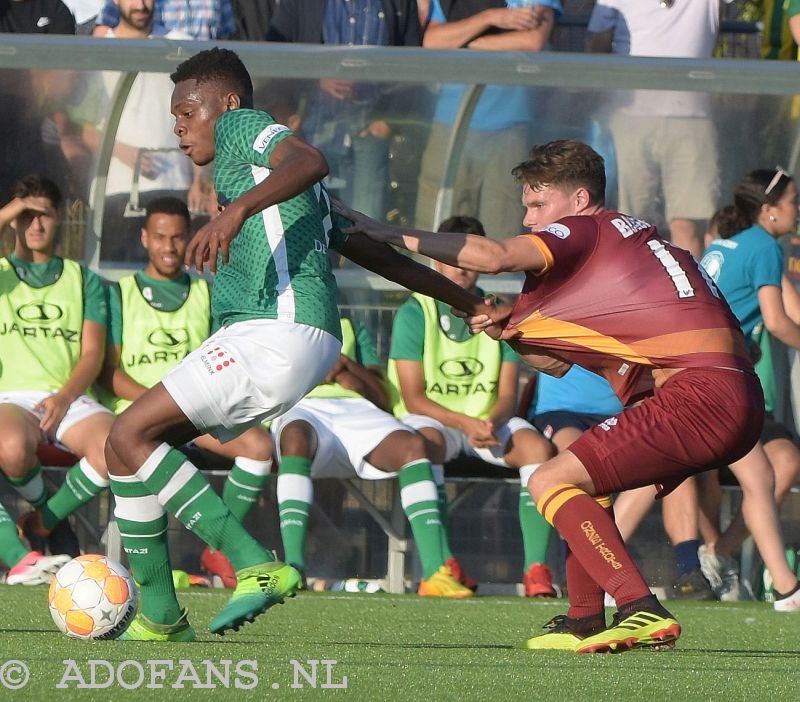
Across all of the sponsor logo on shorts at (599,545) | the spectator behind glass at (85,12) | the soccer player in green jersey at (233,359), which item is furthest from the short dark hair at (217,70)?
the spectator behind glass at (85,12)

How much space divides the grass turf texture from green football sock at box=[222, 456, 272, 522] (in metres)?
0.98

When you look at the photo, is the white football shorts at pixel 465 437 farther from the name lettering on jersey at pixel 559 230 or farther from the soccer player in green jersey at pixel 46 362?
the name lettering on jersey at pixel 559 230

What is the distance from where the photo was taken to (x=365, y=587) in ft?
30.5

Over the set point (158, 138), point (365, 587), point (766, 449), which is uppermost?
point (158, 138)

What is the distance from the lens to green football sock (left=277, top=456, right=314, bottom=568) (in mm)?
8664

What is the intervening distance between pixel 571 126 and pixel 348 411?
7.69 ft

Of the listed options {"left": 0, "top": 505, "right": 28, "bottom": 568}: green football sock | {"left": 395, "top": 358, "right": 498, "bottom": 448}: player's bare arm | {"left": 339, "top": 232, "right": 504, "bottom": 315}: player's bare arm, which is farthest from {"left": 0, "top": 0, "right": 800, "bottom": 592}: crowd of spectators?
{"left": 339, "top": 232, "right": 504, "bottom": 315}: player's bare arm

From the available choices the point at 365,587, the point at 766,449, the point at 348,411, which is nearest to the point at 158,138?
the point at 348,411

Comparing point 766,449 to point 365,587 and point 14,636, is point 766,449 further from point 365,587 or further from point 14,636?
point 14,636

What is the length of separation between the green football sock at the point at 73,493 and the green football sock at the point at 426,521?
1.65 metres

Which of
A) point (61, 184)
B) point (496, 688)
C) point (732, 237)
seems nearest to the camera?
point (496, 688)

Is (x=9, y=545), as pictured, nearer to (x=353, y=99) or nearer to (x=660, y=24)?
(x=353, y=99)

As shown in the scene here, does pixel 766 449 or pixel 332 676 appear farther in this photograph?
pixel 766 449

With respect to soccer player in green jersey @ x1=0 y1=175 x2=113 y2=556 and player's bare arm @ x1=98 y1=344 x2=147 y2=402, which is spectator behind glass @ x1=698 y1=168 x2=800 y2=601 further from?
soccer player in green jersey @ x1=0 y1=175 x2=113 y2=556
